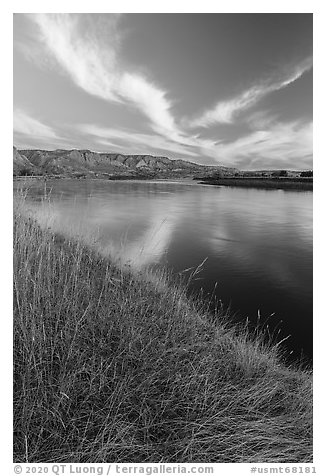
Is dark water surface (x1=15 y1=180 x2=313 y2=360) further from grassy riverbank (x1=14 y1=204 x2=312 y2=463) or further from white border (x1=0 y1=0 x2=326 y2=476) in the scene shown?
grassy riverbank (x1=14 y1=204 x2=312 y2=463)

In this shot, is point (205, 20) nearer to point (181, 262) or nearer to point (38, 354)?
point (38, 354)

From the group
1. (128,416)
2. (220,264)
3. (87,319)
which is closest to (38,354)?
(87,319)

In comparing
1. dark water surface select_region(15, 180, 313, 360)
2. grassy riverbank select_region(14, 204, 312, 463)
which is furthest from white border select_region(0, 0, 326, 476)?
dark water surface select_region(15, 180, 313, 360)

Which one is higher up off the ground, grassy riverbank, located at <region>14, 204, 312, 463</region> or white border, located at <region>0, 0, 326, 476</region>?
white border, located at <region>0, 0, 326, 476</region>

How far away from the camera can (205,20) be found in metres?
2.31

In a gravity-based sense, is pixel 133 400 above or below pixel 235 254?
below

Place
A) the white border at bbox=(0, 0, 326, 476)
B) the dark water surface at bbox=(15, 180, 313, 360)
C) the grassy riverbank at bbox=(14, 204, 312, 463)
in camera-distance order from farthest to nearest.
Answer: the dark water surface at bbox=(15, 180, 313, 360) → the white border at bbox=(0, 0, 326, 476) → the grassy riverbank at bbox=(14, 204, 312, 463)
